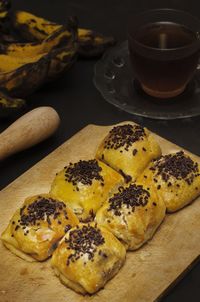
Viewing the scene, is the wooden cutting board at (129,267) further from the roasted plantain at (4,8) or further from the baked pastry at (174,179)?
the roasted plantain at (4,8)

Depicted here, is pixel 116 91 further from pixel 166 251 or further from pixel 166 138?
pixel 166 251

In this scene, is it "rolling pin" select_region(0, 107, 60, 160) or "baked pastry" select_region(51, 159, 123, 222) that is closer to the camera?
"baked pastry" select_region(51, 159, 123, 222)

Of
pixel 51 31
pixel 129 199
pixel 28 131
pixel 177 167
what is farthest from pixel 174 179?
pixel 51 31

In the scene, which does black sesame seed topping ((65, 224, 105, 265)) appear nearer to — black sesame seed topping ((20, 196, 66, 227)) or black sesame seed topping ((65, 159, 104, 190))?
black sesame seed topping ((20, 196, 66, 227))

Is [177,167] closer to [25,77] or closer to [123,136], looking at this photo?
[123,136]

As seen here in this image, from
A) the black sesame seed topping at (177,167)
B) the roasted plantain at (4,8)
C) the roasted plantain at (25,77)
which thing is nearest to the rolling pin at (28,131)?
the roasted plantain at (25,77)

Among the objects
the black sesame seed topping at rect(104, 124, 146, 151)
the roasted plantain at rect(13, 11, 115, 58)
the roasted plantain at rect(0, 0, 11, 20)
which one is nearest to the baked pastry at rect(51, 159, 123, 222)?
the black sesame seed topping at rect(104, 124, 146, 151)

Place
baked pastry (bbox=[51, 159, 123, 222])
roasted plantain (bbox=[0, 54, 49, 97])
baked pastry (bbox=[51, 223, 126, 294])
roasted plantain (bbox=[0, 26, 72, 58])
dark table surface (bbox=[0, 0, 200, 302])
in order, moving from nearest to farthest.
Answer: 1. baked pastry (bbox=[51, 223, 126, 294])
2. baked pastry (bbox=[51, 159, 123, 222])
3. dark table surface (bbox=[0, 0, 200, 302])
4. roasted plantain (bbox=[0, 54, 49, 97])
5. roasted plantain (bbox=[0, 26, 72, 58])
